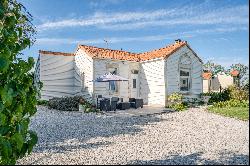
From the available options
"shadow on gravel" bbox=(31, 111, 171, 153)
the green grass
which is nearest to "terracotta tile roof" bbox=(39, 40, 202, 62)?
"shadow on gravel" bbox=(31, 111, 171, 153)

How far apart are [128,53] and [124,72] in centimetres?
324

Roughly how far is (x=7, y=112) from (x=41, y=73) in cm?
2120

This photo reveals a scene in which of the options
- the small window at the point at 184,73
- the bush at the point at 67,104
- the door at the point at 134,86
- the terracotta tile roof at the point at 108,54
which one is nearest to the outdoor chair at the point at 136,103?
the door at the point at 134,86

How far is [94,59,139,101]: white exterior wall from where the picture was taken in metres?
22.6

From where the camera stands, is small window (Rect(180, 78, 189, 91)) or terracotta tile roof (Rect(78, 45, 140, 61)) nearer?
terracotta tile roof (Rect(78, 45, 140, 61))

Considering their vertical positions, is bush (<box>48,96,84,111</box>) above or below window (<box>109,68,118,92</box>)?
below

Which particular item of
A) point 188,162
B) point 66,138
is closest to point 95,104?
point 66,138

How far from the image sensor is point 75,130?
472 inches

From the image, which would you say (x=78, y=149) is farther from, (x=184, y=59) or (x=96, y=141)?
(x=184, y=59)

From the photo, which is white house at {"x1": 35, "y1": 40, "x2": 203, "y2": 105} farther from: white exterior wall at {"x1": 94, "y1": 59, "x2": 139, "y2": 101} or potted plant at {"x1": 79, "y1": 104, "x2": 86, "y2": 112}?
potted plant at {"x1": 79, "y1": 104, "x2": 86, "y2": 112}

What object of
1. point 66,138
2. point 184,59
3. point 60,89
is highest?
point 184,59

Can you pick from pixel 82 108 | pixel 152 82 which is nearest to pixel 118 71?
pixel 152 82

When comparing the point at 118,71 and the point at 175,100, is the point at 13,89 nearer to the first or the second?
the point at 175,100

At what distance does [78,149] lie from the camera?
8.47 metres
